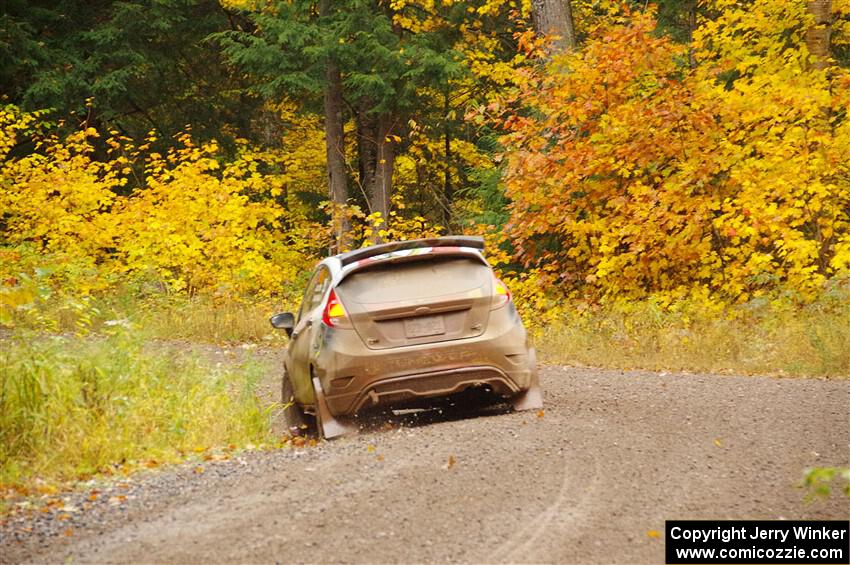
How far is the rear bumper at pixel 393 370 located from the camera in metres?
8.70

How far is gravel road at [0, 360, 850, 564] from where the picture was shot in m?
5.44

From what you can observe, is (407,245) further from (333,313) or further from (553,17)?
(553,17)

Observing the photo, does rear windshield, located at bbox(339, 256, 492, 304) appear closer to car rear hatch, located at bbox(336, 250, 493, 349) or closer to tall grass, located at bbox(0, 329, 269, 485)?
car rear hatch, located at bbox(336, 250, 493, 349)

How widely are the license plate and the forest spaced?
3.02 metres

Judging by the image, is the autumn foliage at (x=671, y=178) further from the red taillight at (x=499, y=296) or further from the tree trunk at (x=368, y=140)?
the tree trunk at (x=368, y=140)

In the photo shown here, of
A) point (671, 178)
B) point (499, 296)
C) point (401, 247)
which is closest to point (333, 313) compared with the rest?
point (401, 247)

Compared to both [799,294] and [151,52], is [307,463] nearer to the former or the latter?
[799,294]

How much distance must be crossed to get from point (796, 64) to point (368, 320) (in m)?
14.5

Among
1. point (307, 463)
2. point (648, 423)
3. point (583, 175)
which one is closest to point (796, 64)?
point (583, 175)

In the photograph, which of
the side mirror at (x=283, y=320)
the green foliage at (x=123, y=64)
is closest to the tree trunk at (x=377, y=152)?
the green foliage at (x=123, y=64)

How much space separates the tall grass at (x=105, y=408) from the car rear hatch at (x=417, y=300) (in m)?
1.43

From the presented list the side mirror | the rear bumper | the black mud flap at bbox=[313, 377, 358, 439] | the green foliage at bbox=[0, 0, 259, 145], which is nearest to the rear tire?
the side mirror

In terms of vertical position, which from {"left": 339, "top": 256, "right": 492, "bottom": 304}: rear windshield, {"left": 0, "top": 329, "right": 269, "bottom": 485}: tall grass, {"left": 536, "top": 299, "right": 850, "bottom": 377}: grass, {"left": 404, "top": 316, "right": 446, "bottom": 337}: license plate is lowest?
{"left": 536, "top": 299, "right": 850, "bottom": 377}: grass

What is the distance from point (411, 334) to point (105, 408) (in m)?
2.59
